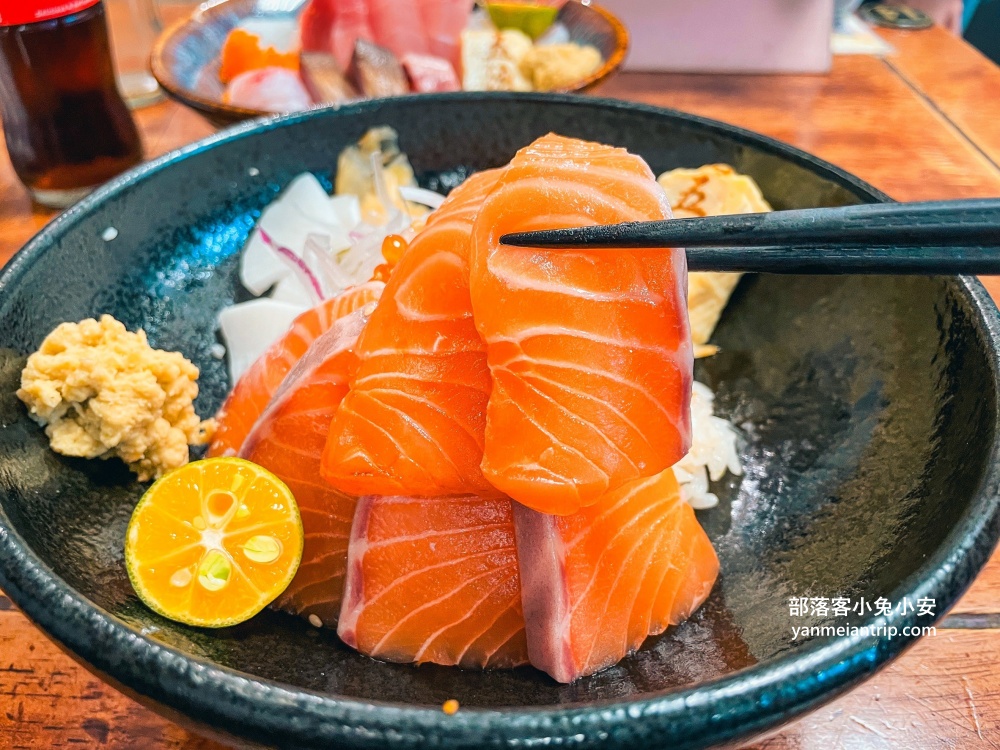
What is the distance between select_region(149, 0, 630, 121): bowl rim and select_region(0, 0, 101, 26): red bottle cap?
0.37 m

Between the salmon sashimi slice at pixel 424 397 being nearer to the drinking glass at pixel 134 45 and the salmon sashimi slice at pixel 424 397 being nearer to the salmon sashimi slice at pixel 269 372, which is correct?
the salmon sashimi slice at pixel 269 372

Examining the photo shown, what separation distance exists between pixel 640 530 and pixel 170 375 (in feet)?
2.64

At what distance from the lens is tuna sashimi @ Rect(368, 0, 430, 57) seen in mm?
2766

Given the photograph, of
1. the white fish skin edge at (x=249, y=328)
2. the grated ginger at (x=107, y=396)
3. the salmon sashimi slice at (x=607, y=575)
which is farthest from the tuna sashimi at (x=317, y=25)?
→ the salmon sashimi slice at (x=607, y=575)

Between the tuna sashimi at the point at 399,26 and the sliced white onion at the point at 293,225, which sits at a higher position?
the tuna sashimi at the point at 399,26

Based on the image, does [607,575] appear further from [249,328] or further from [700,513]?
[249,328]

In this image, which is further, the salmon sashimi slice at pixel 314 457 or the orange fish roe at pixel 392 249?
the orange fish roe at pixel 392 249

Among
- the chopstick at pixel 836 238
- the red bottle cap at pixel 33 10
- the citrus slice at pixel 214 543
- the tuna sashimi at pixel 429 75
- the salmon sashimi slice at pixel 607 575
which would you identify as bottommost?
the salmon sashimi slice at pixel 607 575

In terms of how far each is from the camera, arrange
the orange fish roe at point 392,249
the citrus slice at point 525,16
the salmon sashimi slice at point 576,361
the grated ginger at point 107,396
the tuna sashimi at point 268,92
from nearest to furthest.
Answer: the salmon sashimi slice at point 576,361
the grated ginger at point 107,396
the orange fish roe at point 392,249
the tuna sashimi at point 268,92
the citrus slice at point 525,16

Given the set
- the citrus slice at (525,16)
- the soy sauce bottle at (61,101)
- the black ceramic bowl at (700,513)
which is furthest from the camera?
the citrus slice at (525,16)

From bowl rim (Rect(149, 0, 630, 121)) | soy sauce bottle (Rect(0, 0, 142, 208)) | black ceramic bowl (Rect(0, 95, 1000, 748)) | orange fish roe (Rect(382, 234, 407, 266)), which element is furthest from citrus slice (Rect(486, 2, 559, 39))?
orange fish roe (Rect(382, 234, 407, 266))

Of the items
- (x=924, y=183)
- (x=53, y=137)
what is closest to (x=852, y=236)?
(x=924, y=183)

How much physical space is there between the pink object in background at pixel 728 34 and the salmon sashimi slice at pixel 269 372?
2223 millimetres

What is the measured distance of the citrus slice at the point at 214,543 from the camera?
102 centimetres
